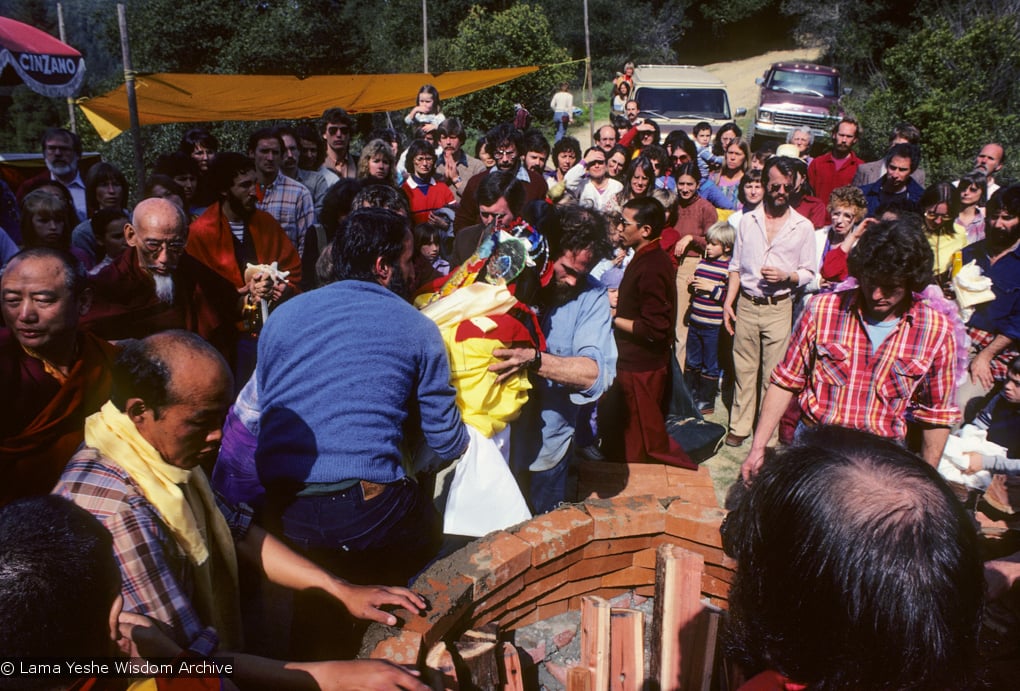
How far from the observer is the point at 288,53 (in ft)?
88.5

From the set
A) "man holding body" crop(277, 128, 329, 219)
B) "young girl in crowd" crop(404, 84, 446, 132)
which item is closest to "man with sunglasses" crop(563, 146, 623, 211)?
"man holding body" crop(277, 128, 329, 219)

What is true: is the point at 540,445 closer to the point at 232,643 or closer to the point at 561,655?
the point at 561,655

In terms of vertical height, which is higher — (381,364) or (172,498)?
(381,364)

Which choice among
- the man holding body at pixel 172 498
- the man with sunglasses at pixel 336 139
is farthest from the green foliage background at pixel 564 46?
the man holding body at pixel 172 498

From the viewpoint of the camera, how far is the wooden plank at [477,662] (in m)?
1.96

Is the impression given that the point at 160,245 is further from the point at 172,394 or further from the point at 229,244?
the point at 172,394

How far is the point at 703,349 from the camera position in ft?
19.7

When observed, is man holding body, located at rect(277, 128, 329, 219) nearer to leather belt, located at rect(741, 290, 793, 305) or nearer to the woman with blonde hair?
the woman with blonde hair

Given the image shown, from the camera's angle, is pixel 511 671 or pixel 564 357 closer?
pixel 511 671

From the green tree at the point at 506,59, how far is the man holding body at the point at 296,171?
16.8 meters

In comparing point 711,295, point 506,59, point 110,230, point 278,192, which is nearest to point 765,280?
point 711,295

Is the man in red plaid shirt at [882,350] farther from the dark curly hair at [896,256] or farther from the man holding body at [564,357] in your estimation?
the man holding body at [564,357]

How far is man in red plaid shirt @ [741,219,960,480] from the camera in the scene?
2.85 meters

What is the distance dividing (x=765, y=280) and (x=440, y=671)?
4.07 metres
